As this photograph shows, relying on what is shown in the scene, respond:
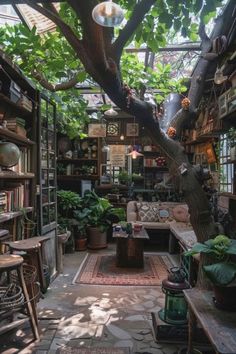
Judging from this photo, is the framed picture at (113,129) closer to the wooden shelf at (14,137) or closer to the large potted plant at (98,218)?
the large potted plant at (98,218)

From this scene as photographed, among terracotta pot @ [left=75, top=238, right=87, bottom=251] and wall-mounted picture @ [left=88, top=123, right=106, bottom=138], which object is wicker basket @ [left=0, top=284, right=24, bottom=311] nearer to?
terracotta pot @ [left=75, top=238, right=87, bottom=251]

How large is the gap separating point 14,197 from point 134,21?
2.18m

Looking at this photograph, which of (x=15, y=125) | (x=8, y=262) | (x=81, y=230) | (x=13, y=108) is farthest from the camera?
(x=81, y=230)

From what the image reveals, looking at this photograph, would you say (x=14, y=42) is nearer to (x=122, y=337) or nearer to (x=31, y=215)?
(x=31, y=215)

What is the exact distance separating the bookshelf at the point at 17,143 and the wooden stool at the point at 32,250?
10.7 inches

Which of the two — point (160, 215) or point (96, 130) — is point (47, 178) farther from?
point (96, 130)

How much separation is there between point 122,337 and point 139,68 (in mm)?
3082

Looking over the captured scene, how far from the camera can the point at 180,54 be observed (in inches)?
199

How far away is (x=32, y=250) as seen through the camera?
293 centimetres

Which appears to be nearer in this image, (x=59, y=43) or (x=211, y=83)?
(x=59, y=43)

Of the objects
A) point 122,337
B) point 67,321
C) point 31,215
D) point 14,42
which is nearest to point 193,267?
point 122,337

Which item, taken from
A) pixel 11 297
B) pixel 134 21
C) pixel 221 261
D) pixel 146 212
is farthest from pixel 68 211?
pixel 134 21

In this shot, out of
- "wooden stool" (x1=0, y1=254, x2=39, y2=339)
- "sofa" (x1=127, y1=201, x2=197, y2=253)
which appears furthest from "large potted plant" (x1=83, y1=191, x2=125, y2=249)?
"wooden stool" (x1=0, y1=254, x2=39, y2=339)

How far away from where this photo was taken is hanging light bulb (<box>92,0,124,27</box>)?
1954 mm
